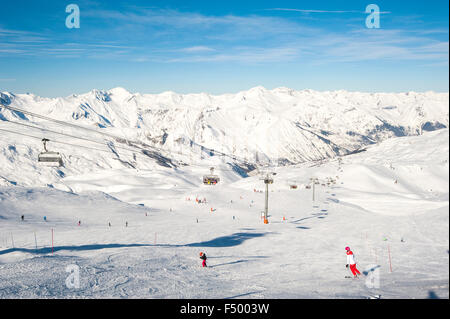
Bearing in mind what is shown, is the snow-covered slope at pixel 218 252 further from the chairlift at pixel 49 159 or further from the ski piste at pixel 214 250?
the chairlift at pixel 49 159

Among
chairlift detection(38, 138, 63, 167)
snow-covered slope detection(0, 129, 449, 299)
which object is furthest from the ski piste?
chairlift detection(38, 138, 63, 167)

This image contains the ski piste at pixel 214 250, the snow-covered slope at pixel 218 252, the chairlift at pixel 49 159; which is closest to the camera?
the snow-covered slope at pixel 218 252

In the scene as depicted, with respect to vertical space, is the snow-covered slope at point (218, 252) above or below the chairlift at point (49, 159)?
below

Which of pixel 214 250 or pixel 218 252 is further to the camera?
pixel 214 250

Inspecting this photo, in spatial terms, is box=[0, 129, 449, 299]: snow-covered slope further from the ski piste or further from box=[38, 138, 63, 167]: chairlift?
box=[38, 138, 63, 167]: chairlift

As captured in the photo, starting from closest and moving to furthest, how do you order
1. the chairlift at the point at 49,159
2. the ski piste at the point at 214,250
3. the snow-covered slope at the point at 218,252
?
the snow-covered slope at the point at 218,252 → the ski piste at the point at 214,250 → the chairlift at the point at 49,159

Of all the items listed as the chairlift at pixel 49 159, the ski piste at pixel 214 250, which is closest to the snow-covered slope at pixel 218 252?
the ski piste at pixel 214 250

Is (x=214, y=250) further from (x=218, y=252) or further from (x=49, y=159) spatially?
(x=49, y=159)

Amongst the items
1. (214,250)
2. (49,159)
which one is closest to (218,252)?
(214,250)

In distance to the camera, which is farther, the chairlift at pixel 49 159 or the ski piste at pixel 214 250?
the chairlift at pixel 49 159

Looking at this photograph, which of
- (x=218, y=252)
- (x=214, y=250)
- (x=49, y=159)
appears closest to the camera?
(x=218, y=252)

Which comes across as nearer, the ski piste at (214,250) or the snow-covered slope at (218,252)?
the snow-covered slope at (218,252)
